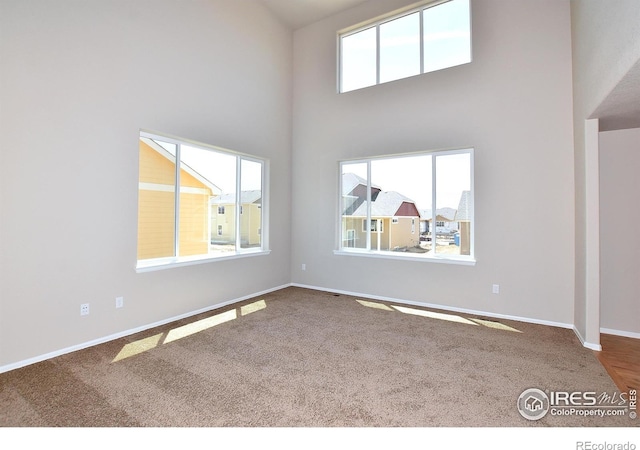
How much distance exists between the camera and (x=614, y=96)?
2422 millimetres

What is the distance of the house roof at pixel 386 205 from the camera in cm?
479

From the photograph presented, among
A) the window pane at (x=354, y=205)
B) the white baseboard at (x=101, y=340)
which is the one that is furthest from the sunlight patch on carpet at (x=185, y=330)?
the window pane at (x=354, y=205)

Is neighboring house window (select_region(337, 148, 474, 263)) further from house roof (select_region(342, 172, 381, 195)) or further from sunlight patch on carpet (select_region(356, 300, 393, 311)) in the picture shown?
sunlight patch on carpet (select_region(356, 300, 393, 311))

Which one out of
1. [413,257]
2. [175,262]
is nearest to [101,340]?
[175,262]

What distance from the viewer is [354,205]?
521 centimetres

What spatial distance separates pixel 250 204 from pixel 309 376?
317 cm

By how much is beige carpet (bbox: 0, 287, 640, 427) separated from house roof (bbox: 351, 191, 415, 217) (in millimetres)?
1822

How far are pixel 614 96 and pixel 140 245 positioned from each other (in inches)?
188

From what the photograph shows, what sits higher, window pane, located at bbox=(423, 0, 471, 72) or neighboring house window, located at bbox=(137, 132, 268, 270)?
window pane, located at bbox=(423, 0, 471, 72)

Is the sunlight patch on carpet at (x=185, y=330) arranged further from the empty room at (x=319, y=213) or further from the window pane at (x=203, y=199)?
the window pane at (x=203, y=199)

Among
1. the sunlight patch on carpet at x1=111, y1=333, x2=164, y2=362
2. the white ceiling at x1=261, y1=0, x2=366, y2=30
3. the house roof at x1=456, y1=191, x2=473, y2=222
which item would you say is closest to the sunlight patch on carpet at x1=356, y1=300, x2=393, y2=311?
the house roof at x1=456, y1=191, x2=473, y2=222

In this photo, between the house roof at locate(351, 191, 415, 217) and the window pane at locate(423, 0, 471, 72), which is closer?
the window pane at locate(423, 0, 471, 72)

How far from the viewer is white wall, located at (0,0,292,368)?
8.33 feet
